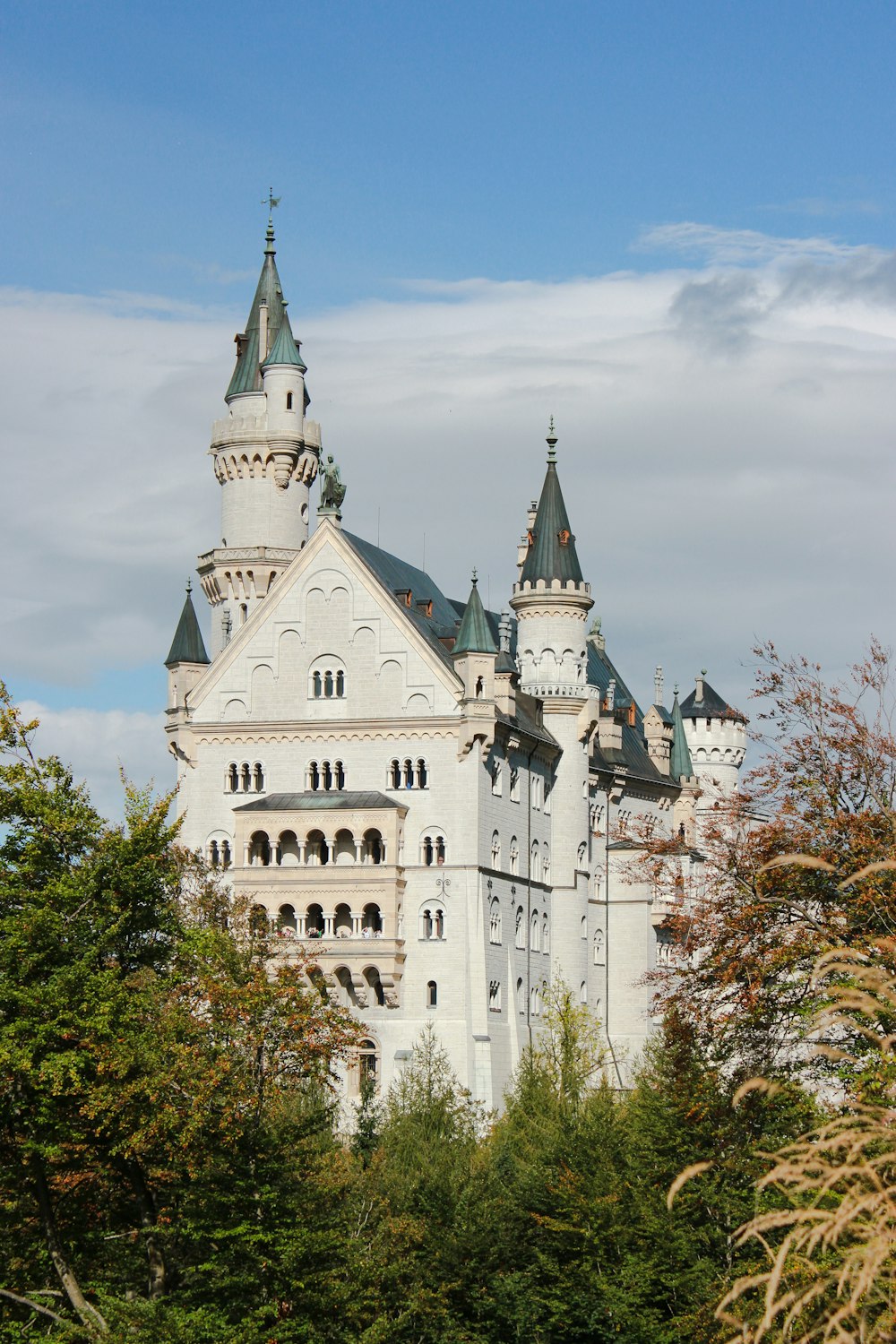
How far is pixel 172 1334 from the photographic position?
3878cm

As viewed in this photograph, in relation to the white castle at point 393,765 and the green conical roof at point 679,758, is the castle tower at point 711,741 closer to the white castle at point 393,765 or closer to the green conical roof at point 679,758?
the green conical roof at point 679,758

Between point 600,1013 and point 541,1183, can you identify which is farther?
point 600,1013

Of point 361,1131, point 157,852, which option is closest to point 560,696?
point 361,1131

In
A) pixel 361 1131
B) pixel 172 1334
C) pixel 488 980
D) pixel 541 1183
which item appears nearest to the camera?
pixel 172 1334

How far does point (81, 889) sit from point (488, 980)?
4884 centimetres

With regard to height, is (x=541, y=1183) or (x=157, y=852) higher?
(x=157, y=852)

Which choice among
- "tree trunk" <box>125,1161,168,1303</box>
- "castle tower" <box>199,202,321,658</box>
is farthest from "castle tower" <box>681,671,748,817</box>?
"tree trunk" <box>125,1161,168,1303</box>

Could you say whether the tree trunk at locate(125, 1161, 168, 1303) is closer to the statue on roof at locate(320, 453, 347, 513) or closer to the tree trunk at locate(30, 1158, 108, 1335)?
the tree trunk at locate(30, 1158, 108, 1335)

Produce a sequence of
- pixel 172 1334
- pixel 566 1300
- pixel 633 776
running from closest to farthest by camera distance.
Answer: pixel 172 1334 < pixel 566 1300 < pixel 633 776

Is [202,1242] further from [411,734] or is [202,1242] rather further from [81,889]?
[411,734]

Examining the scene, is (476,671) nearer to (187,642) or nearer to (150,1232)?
(187,642)

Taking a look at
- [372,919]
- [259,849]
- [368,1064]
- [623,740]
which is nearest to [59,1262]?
[368,1064]

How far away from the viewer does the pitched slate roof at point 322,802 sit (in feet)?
301

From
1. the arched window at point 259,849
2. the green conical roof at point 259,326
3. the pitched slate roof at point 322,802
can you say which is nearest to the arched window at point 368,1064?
the arched window at point 259,849
